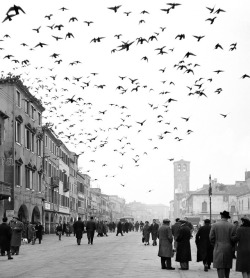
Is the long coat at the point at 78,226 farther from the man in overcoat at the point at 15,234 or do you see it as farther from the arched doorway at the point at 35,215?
the arched doorway at the point at 35,215

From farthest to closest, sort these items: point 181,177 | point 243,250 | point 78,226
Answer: point 181,177, point 78,226, point 243,250

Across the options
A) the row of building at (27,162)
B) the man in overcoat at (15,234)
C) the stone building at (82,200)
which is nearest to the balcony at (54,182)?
the row of building at (27,162)

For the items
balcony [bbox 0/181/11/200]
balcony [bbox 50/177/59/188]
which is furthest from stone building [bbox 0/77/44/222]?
balcony [bbox 50/177/59/188]

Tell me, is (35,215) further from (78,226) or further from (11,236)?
(11,236)

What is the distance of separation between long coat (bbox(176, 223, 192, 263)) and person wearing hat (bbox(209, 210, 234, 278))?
4249mm

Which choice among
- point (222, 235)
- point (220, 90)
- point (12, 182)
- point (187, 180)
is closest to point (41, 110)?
point (12, 182)

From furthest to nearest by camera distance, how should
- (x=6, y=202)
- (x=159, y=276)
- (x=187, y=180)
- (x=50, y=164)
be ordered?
(x=187, y=180) < (x=50, y=164) < (x=6, y=202) < (x=159, y=276)

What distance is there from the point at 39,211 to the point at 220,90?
131 feet

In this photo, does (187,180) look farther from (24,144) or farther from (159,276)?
(159,276)

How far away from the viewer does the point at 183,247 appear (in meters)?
17.1

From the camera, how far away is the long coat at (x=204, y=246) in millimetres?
16953

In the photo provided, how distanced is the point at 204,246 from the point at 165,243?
1.22 m

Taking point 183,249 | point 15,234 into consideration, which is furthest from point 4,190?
point 183,249

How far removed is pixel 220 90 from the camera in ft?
52.8
